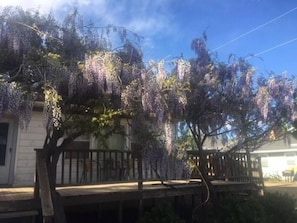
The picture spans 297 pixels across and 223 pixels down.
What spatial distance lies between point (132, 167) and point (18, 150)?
13.2ft

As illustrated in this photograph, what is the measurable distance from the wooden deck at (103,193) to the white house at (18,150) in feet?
6.21

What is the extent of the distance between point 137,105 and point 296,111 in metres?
5.09

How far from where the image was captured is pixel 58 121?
5.84m

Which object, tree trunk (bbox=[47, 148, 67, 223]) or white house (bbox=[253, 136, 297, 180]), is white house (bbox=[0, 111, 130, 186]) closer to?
tree trunk (bbox=[47, 148, 67, 223])

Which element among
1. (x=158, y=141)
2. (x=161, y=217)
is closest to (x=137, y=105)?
(x=158, y=141)

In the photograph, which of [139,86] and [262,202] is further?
[262,202]

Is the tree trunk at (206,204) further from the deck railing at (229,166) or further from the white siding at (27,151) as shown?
the white siding at (27,151)

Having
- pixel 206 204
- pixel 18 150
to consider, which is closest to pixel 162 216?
pixel 206 204

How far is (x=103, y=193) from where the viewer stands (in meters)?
8.18

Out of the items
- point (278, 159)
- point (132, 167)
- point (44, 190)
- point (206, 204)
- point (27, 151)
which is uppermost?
point (278, 159)

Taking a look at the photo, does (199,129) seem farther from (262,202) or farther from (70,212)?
(70,212)

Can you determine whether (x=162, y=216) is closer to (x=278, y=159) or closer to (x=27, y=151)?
(x=27, y=151)

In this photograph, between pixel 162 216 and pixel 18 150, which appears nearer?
pixel 162 216

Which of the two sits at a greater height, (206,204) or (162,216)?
(206,204)
